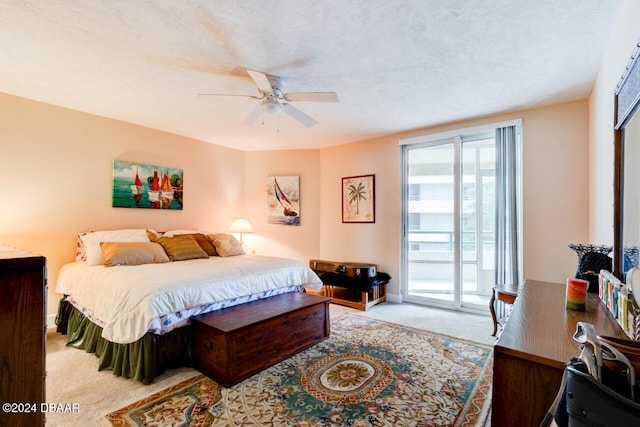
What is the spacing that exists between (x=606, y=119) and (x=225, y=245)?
13.4 ft

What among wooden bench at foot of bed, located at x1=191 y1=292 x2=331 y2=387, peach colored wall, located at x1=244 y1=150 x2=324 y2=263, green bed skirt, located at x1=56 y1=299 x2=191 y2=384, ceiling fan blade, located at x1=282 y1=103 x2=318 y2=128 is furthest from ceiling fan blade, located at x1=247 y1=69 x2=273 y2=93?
peach colored wall, located at x1=244 y1=150 x2=324 y2=263

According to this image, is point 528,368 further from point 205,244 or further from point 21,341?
point 205,244

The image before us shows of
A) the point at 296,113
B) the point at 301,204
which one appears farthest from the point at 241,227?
the point at 296,113

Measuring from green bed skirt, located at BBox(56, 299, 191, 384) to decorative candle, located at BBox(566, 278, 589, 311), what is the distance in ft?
8.70

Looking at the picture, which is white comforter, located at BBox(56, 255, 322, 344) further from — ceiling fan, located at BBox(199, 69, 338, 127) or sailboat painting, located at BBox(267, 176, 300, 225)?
sailboat painting, located at BBox(267, 176, 300, 225)

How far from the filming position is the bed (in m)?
2.26

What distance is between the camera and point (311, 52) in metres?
2.30

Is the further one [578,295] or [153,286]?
[153,286]

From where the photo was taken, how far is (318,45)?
2.21 m

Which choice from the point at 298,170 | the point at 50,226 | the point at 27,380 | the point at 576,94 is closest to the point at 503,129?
the point at 576,94

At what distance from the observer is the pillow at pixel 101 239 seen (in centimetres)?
317

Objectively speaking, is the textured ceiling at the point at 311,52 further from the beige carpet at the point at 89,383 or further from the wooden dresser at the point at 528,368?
the beige carpet at the point at 89,383

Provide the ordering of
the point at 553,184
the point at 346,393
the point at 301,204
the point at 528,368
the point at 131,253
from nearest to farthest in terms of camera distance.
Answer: the point at 528,368
the point at 346,393
the point at 131,253
the point at 553,184
the point at 301,204

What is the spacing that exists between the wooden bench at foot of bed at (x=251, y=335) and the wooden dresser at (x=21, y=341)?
154cm
